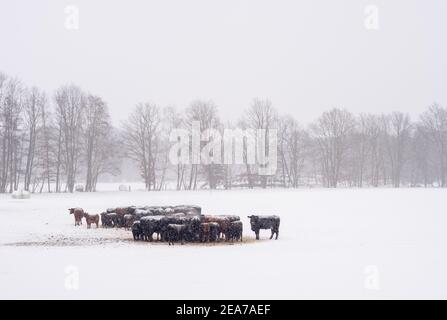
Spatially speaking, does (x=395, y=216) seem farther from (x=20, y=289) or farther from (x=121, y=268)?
(x=20, y=289)

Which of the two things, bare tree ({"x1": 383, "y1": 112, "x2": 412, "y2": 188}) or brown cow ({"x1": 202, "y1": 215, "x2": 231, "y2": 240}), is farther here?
bare tree ({"x1": 383, "y1": 112, "x2": 412, "y2": 188})

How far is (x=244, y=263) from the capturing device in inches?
660

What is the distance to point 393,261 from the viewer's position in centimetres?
1692

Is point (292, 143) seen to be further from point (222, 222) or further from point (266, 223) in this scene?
point (222, 222)

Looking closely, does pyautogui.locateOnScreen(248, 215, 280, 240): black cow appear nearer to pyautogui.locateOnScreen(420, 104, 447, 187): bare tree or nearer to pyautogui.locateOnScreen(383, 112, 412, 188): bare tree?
pyautogui.locateOnScreen(383, 112, 412, 188): bare tree

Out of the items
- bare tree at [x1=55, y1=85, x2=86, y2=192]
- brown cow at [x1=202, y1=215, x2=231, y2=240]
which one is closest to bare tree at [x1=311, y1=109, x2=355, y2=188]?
bare tree at [x1=55, y1=85, x2=86, y2=192]

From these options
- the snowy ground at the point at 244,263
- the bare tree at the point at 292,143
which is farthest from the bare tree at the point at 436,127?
the snowy ground at the point at 244,263

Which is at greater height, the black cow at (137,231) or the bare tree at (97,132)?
the bare tree at (97,132)

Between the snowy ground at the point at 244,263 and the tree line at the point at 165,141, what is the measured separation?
1597 inches

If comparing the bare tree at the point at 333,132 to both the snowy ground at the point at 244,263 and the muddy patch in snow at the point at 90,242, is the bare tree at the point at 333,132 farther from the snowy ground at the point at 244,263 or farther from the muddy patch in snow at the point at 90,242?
the muddy patch in snow at the point at 90,242

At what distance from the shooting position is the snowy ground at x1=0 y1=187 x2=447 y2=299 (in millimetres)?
12703

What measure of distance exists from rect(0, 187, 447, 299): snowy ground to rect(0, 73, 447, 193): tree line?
40571 mm

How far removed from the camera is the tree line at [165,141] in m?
70.1

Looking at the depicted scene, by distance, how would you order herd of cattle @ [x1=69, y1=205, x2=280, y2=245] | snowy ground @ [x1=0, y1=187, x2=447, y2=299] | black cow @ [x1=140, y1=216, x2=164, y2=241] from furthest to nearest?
black cow @ [x1=140, y1=216, x2=164, y2=241], herd of cattle @ [x1=69, y1=205, x2=280, y2=245], snowy ground @ [x1=0, y1=187, x2=447, y2=299]
